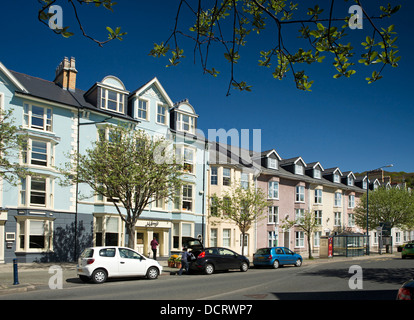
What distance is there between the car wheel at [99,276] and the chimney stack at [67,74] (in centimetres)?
1851

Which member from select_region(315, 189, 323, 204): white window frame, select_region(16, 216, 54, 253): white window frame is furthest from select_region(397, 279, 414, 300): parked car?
select_region(315, 189, 323, 204): white window frame

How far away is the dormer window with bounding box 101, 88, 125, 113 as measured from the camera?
30625mm

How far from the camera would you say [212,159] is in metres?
37.5

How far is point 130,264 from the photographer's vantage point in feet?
60.0

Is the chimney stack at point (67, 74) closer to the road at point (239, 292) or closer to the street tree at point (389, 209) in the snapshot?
the road at point (239, 292)

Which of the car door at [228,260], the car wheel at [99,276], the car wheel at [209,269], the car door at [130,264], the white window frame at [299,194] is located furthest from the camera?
the white window frame at [299,194]

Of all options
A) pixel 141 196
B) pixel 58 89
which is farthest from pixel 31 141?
pixel 141 196

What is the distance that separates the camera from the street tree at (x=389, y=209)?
4975cm

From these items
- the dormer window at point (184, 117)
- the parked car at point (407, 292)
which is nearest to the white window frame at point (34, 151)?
the dormer window at point (184, 117)

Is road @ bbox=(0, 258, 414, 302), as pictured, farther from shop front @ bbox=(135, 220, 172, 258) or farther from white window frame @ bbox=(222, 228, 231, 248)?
white window frame @ bbox=(222, 228, 231, 248)

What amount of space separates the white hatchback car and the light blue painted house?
7.72 m
